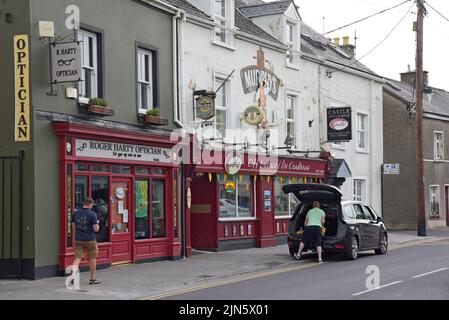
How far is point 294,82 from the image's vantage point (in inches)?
991

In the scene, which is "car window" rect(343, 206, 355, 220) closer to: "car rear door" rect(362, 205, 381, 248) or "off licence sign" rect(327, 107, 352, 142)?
"car rear door" rect(362, 205, 381, 248)

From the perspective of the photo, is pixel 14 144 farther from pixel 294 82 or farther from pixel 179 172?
pixel 294 82

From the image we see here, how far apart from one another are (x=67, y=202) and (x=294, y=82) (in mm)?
12260

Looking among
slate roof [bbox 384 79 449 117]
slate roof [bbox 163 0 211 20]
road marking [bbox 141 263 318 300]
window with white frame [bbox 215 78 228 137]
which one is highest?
slate roof [bbox 163 0 211 20]

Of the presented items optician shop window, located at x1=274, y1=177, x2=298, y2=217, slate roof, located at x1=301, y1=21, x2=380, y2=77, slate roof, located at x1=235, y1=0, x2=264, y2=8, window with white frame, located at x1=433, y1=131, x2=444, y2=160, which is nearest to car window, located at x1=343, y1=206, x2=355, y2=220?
optician shop window, located at x1=274, y1=177, x2=298, y2=217

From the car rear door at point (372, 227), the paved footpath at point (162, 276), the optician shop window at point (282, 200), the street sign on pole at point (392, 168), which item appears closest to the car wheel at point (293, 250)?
the paved footpath at point (162, 276)

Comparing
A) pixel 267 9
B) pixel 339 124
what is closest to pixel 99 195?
pixel 267 9

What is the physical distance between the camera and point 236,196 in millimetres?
22219

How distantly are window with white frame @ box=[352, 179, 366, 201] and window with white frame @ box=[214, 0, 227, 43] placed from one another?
36.0ft

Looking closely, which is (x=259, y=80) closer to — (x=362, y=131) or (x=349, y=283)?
(x=362, y=131)

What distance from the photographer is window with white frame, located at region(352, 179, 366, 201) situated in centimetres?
3001

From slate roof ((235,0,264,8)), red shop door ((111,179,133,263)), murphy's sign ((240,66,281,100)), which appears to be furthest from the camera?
slate roof ((235,0,264,8))

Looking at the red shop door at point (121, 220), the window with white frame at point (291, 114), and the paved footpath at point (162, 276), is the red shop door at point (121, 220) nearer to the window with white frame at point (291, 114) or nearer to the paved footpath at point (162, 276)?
the paved footpath at point (162, 276)

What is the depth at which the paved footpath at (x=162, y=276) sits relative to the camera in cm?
1264
